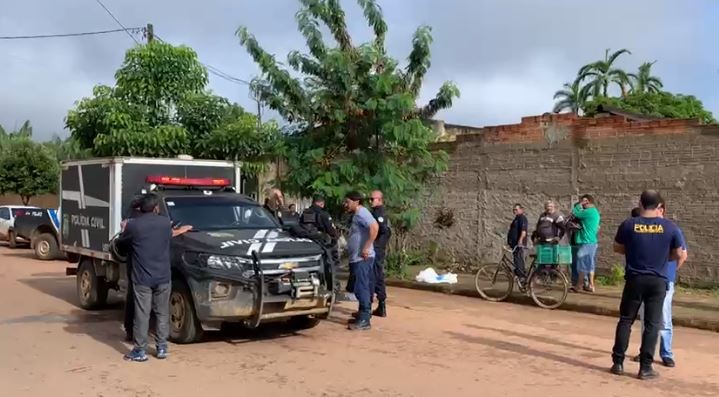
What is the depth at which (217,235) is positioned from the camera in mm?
9391

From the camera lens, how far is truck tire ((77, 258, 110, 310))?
38.6 feet

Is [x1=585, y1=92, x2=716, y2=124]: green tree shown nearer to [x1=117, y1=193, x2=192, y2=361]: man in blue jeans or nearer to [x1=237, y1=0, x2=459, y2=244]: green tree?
[x1=237, y1=0, x2=459, y2=244]: green tree

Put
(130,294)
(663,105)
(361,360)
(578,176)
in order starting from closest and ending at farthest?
1. (361,360)
2. (130,294)
3. (578,176)
4. (663,105)

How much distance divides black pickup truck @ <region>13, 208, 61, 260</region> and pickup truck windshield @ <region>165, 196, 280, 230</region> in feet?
41.8

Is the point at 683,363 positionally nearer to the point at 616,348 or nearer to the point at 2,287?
the point at 616,348

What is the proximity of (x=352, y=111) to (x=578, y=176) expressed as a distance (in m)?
4.72

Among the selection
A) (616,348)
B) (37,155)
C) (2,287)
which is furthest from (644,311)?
(37,155)

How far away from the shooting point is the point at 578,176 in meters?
15.4

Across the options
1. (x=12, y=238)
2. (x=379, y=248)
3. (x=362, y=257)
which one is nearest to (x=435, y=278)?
(x=379, y=248)

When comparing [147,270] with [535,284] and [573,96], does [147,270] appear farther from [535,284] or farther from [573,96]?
[573,96]

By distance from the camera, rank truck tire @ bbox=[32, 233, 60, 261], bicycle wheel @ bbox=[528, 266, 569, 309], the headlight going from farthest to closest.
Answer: truck tire @ bbox=[32, 233, 60, 261] < bicycle wheel @ bbox=[528, 266, 569, 309] < the headlight

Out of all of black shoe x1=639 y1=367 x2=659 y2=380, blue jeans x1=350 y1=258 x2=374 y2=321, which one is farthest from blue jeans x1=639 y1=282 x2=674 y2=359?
blue jeans x1=350 y1=258 x2=374 y2=321

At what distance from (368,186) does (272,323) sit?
4.95m

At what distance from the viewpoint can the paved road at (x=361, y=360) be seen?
7055 millimetres
